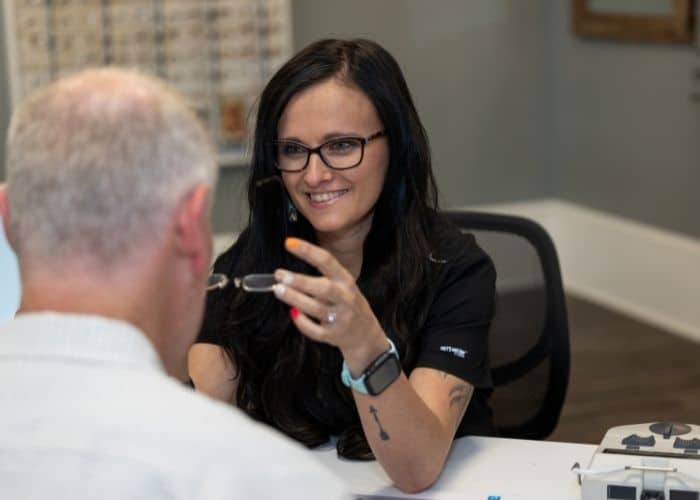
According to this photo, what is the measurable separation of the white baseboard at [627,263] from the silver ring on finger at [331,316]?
11.6ft

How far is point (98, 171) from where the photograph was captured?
3.82 feet

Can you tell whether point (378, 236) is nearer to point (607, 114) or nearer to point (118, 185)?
point (118, 185)

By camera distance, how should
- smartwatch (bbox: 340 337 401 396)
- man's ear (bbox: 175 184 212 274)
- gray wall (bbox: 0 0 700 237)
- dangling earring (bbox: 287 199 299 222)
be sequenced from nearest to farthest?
1. man's ear (bbox: 175 184 212 274)
2. smartwatch (bbox: 340 337 401 396)
3. dangling earring (bbox: 287 199 299 222)
4. gray wall (bbox: 0 0 700 237)

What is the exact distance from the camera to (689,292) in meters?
5.06

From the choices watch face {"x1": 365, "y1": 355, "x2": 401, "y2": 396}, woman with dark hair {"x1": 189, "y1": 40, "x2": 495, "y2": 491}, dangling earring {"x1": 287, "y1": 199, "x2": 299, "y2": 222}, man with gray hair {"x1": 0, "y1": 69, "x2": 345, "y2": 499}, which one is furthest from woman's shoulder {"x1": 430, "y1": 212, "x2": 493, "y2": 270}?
man with gray hair {"x1": 0, "y1": 69, "x2": 345, "y2": 499}

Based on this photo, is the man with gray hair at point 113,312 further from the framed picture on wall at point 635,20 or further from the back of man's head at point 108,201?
the framed picture on wall at point 635,20

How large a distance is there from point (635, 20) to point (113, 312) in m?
4.40

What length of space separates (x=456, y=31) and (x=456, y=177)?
0.67 m

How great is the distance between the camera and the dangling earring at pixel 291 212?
7.42 ft

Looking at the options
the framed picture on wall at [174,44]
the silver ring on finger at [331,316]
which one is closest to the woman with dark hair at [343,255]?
the silver ring on finger at [331,316]

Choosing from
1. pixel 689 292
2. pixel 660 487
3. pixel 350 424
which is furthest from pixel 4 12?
pixel 660 487

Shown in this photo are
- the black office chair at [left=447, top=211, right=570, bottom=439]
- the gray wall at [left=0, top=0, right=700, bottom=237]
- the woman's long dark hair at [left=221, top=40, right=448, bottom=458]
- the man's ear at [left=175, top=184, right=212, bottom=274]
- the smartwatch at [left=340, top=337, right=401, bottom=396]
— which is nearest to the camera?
the man's ear at [left=175, top=184, right=212, bottom=274]

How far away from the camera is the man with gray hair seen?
3.58ft

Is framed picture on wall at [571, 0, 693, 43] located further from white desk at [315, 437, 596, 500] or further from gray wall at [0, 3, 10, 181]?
white desk at [315, 437, 596, 500]
